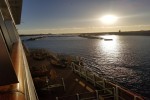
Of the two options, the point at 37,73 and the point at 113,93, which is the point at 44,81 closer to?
the point at 37,73

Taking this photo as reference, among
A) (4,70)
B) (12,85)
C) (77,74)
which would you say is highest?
(4,70)

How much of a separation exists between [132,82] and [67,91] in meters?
29.7

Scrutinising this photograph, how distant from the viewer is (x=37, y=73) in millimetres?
21500

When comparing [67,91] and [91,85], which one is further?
[91,85]

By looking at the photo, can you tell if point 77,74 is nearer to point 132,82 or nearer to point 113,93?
point 113,93

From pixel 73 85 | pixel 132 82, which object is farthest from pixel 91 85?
pixel 132 82

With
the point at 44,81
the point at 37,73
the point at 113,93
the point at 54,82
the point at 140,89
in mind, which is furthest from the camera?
the point at 140,89

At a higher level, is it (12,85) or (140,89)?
(12,85)

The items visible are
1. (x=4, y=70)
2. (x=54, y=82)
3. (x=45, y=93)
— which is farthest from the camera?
(x=54, y=82)

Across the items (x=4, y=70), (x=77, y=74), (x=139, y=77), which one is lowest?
(x=139, y=77)

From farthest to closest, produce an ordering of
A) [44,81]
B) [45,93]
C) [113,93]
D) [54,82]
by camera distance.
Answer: [54,82] → [44,81] → [45,93] → [113,93]

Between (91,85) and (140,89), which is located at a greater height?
(91,85)

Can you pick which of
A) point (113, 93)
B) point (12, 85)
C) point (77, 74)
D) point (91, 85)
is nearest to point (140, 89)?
point (77, 74)

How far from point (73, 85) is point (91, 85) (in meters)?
1.65
